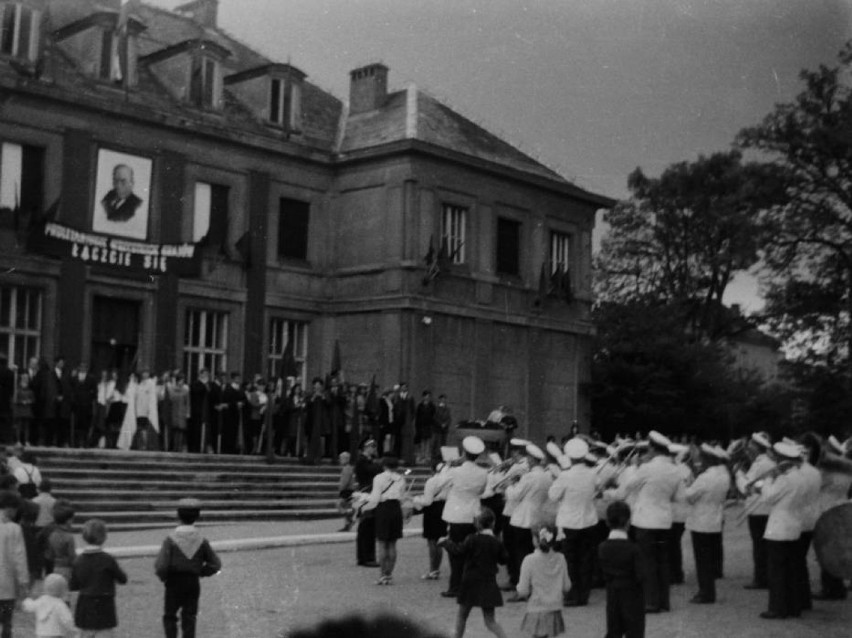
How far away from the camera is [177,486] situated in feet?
67.0

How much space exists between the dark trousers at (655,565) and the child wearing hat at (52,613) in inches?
259

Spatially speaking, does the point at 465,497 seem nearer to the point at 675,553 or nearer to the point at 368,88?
the point at 675,553

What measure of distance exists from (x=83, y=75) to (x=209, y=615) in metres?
16.4

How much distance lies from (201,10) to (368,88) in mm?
4878

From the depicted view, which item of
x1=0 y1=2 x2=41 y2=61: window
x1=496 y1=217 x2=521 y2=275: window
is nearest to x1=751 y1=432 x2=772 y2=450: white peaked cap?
x1=0 y1=2 x2=41 y2=61: window

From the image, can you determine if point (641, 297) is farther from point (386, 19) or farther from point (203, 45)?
point (386, 19)

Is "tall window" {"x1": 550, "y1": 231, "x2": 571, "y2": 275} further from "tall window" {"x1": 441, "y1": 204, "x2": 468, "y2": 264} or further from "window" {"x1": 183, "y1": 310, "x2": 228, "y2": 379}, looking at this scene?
"window" {"x1": 183, "y1": 310, "x2": 228, "y2": 379}

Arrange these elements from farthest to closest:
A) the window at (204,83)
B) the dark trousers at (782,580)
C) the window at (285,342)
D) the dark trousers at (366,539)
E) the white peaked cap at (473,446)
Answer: the window at (285,342) → the window at (204,83) → the dark trousers at (366,539) → the white peaked cap at (473,446) → the dark trousers at (782,580)

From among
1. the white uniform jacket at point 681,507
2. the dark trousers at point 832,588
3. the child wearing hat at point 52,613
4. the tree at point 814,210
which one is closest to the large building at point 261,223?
the tree at point 814,210

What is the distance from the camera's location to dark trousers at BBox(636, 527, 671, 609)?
41.4 ft

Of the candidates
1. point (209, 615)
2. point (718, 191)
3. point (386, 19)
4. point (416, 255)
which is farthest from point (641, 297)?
Answer: point (386, 19)

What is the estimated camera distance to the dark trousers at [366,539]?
15.7m

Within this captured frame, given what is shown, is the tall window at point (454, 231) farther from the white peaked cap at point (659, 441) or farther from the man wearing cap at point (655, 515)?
the man wearing cap at point (655, 515)

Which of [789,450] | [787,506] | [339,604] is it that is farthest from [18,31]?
[787,506]
